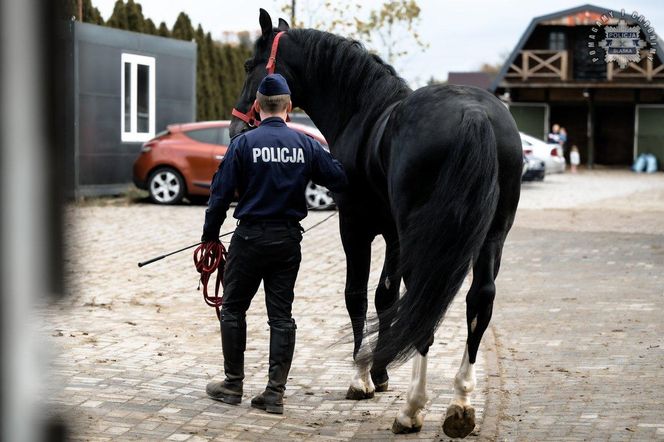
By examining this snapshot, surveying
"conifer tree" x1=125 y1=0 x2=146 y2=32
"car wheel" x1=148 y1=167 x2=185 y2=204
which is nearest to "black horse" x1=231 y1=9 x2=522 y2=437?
"car wheel" x1=148 y1=167 x2=185 y2=204

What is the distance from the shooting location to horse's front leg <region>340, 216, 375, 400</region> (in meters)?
5.84

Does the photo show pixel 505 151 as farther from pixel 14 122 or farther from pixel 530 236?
pixel 530 236

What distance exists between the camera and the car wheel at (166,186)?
20.0 m

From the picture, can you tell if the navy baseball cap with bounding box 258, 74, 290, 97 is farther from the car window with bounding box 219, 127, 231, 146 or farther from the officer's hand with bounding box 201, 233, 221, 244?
the car window with bounding box 219, 127, 231, 146

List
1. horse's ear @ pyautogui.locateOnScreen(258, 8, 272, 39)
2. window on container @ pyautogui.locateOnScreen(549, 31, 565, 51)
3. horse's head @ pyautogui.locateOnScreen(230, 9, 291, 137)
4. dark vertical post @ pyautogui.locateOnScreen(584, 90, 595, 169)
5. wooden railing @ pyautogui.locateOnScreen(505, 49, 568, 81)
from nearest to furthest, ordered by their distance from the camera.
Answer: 1. horse's head @ pyautogui.locateOnScreen(230, 9, 291, 137)
2. horse's ear @ pyautogui.locateOnScreen(258, 8, 272, 39)
3. dark vertical post @ pyautogui.locateOnScreen(584, 90, 595, 169)
4. wooden railing @ pyautogui.locateOnScreen(505, 49, 568, 81)
5. window on container @ pyautogui.locateOnScreen(549, 31, 565, 51)

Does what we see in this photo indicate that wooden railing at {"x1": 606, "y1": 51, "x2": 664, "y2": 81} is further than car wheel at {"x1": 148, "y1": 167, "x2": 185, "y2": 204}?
Yes

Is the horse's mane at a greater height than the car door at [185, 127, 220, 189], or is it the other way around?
the horse's mane

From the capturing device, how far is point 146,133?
23094 millimetres

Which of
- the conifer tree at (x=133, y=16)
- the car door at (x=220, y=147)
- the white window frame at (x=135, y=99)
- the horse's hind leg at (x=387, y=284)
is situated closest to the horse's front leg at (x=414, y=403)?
the horse's hind leg at (x=387, y=284)

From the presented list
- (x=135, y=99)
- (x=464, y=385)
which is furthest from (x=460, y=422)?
(x=135, y=99)

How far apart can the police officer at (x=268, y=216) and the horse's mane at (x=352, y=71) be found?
541 millimetres

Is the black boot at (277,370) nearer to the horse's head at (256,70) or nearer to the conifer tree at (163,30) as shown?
the horse's head at (256,70)

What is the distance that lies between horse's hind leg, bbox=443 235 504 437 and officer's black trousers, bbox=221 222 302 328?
3.23 ft

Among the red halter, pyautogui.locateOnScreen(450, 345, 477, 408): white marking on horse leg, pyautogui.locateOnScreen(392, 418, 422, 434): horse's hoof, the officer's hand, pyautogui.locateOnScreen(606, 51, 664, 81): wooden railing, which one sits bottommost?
pyautogui.locateOnScreen(392, 418, 422, 434): horse's hoof
